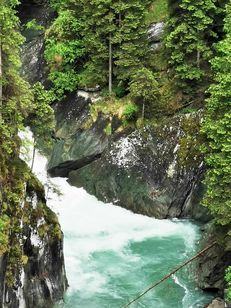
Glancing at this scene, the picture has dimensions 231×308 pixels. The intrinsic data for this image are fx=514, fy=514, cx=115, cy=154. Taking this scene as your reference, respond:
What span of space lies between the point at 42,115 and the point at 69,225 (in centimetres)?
729

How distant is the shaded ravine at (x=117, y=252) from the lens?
944 inches

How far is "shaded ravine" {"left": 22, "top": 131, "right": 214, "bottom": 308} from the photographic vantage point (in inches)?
944

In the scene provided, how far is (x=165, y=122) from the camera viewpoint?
108 ft

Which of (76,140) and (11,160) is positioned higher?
(11,160)

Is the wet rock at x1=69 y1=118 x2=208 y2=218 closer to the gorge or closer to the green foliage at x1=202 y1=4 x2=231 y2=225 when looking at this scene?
the gorge

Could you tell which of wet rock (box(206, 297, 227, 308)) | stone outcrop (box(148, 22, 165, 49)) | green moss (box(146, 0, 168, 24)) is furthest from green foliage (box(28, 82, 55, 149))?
green moss (box(146, 0, 168, 24))

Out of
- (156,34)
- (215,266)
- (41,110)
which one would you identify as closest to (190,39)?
(156,34)

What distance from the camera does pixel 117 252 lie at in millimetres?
28000

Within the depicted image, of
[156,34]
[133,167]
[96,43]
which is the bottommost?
[133,167]

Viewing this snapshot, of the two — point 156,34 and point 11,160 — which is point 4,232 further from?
point 156,34

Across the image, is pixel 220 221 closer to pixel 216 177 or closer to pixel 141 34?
pixel 216 177

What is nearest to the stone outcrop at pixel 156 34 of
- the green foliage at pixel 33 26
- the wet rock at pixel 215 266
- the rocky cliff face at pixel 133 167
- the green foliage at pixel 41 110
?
the rocky cliff face at pixel 133 167

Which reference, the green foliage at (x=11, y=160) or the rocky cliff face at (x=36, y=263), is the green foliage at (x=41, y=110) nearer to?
the green foliage at (x=11, y=160)

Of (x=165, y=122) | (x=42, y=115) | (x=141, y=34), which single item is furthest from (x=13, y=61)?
(x=141, y=34)
